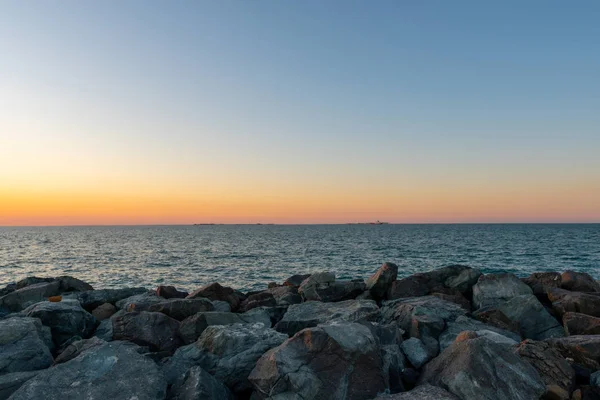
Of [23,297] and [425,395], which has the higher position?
[425,395]

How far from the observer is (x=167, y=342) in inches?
407

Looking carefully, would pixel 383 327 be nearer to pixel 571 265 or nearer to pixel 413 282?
pixel 413 282

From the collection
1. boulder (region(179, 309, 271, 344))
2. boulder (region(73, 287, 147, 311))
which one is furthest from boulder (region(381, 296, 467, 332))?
boulder (region(73, 287, 147, 311))

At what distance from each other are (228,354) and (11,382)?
3976 millimetres

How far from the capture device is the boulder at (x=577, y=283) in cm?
1702

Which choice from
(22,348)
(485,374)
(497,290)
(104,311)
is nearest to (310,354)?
(485,374)

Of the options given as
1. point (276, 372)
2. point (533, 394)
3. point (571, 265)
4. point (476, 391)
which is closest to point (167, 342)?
point (276, 372)

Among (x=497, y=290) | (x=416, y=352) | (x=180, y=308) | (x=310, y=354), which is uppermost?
(x=310, y=354)

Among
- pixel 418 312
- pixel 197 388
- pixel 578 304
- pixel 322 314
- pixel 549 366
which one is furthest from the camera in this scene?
pixel 578 304

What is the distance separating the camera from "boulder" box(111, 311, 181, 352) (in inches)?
403

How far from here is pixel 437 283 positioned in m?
18.2

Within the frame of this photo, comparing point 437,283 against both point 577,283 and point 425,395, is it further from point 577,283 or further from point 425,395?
point 425,395

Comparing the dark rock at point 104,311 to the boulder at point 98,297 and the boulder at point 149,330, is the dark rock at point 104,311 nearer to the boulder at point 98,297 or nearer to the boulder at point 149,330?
the boulder at point 98,297

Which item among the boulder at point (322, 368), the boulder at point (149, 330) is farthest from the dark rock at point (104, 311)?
the boulder at point (322, 368)
